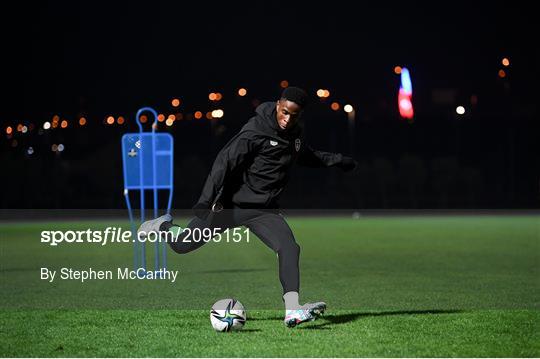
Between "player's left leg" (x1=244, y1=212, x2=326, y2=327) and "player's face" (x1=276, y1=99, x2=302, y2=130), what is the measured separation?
0.96 meters

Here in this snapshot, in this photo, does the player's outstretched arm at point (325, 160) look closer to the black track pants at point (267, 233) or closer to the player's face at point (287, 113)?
the black track pants at point (267, 233)

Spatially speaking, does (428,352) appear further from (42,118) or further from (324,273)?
(42,118)

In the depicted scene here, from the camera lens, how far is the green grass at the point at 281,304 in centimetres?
855

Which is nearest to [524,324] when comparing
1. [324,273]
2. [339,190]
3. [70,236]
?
[324,273]

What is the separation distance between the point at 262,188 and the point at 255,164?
0.24 meters

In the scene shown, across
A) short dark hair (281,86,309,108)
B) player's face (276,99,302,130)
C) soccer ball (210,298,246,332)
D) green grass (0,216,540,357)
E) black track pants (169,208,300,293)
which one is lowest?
green grass (0,216,540,357)

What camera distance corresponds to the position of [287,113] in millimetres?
→ 9227

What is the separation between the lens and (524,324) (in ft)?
32.6

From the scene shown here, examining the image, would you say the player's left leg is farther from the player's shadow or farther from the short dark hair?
the short dark hair

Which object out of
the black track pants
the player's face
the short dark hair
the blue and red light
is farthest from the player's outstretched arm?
the blue and red light

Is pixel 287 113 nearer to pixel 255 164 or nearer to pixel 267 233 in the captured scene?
pixel 255 164

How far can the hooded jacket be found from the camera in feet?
30.0

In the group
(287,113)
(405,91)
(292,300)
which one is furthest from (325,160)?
(405,91)

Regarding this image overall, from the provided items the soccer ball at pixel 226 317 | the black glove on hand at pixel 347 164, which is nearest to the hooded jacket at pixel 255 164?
the black glove on hand at pixel 347 164
